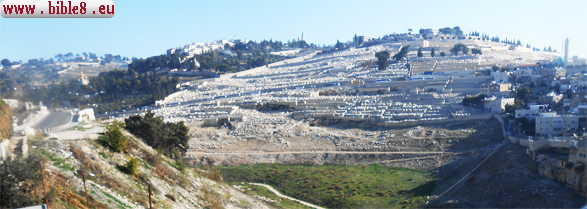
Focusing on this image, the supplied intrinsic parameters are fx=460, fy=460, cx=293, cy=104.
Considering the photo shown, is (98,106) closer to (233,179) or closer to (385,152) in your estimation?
(233,179)

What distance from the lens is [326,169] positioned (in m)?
15.7

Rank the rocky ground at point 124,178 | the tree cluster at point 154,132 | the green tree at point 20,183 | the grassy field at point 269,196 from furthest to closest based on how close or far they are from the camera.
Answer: the tree cluster at point 154,132 < the grassy field at point 269,196 < the rocky ground at point 124,178 < the green tree at point 20,183

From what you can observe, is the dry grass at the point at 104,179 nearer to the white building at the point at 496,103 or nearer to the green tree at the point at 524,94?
the white building at the point at 496,103

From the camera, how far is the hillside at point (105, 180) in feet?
19.1

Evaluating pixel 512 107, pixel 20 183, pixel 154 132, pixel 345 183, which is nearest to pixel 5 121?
pixel 20 183

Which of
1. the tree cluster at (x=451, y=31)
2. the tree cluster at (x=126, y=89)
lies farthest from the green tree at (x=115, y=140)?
the tree cluster at (x=451, y=31)

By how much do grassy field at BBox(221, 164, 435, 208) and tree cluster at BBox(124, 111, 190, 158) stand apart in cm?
208

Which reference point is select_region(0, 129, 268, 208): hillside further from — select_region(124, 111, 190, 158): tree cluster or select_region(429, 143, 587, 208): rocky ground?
select_region(429, 143, 587, 208): rocky ground

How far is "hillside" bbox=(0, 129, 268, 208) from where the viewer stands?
19.1 feet

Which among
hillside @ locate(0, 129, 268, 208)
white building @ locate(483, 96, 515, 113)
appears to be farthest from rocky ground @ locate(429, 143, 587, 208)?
hillside @ locate(0, 129, 268, 208)

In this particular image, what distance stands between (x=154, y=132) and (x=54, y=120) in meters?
5.35

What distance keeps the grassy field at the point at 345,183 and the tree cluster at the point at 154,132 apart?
81.8 inches

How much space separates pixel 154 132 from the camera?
40.5 ft

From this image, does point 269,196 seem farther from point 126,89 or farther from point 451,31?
point 451,31
